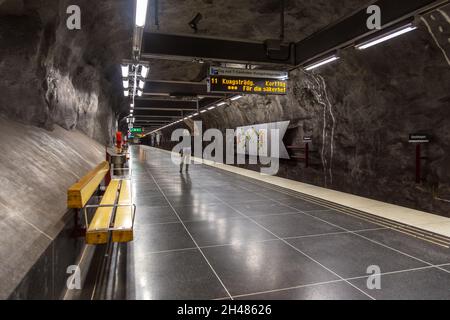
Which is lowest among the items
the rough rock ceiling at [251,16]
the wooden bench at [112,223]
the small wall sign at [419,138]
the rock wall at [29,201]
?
the wooden bench at [112,223]

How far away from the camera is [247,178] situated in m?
11.9

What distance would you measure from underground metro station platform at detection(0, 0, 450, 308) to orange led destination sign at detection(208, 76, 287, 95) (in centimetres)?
4

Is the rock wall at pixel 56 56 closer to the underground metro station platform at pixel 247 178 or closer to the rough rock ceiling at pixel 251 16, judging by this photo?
the underground metro station platform at pixel 247 178

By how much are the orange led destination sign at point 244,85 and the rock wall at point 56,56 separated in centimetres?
264

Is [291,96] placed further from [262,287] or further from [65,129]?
[262,287]

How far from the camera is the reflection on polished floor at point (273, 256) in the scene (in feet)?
10.0

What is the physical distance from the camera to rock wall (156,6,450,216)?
19.6 feet

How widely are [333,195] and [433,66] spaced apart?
12.7 feet

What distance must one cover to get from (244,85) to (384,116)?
3699 millimetres
